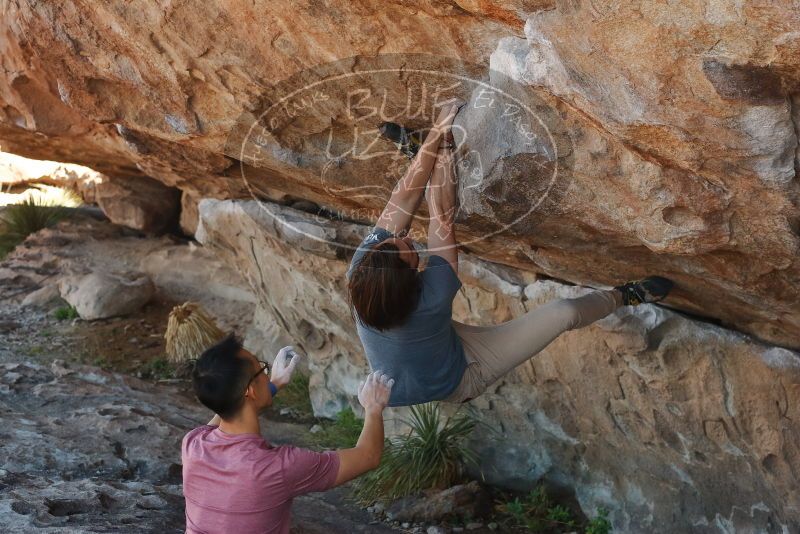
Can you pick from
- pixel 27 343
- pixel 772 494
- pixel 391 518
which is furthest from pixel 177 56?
pixel 27 343

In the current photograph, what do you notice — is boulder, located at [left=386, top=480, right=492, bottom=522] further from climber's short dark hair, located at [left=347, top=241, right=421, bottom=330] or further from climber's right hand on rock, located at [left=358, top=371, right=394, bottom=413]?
climber's right hand on rock, located at [left=358, top=371, right=394, bottom=413]

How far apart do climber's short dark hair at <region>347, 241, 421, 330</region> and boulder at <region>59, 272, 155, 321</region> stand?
18.4 feet

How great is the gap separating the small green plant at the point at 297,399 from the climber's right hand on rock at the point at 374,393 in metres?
4.08

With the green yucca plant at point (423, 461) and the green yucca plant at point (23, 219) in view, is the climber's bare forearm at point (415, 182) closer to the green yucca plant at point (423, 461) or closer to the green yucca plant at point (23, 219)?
the green yucca plant at point (423, 461)

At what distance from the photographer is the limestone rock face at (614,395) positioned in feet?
13.7

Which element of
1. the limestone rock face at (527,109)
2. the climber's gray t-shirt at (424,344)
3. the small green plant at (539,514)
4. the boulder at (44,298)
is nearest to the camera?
the limestone rock face at (527,109)

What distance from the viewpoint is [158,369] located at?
24.7ft

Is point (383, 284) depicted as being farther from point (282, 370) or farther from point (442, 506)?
point (442, 506)

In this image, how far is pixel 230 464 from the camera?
106 inches

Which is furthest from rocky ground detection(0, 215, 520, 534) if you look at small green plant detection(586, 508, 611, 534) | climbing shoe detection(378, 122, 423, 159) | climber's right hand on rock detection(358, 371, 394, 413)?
climbing shoe detection(378, 122, 423, 159)

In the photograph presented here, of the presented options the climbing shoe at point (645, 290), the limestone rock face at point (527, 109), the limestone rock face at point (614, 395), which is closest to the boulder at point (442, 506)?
the limestone rock face at point (614, 395)

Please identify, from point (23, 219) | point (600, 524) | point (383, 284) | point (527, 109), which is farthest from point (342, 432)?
point (23, 219)

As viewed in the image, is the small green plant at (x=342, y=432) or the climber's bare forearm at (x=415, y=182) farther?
the small green plant at (x=342, y=432)

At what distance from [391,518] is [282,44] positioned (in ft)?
9.85
